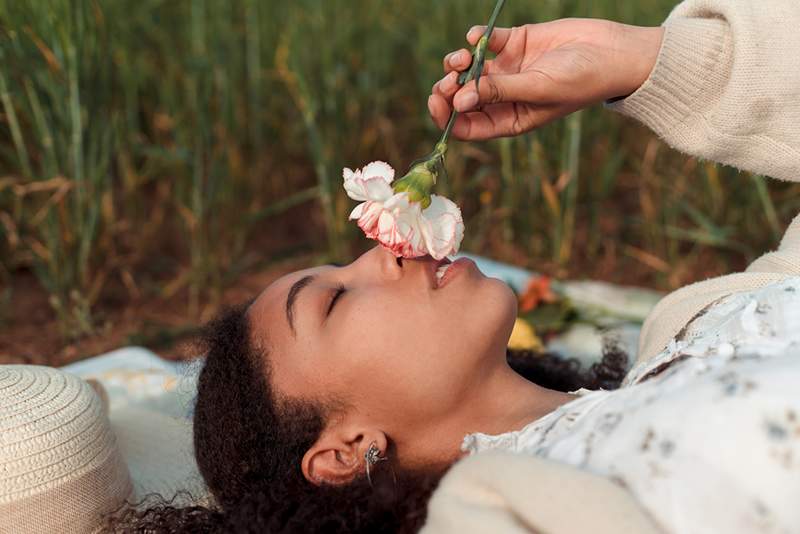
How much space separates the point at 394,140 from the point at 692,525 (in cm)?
298

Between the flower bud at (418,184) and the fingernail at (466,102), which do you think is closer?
the flower bud at (418,184)

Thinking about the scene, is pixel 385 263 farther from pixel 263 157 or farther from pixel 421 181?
pixel 263 157

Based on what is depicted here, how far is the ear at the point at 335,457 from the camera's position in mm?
1645

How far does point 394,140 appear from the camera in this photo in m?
4.02

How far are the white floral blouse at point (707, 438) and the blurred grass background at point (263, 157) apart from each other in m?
1.69

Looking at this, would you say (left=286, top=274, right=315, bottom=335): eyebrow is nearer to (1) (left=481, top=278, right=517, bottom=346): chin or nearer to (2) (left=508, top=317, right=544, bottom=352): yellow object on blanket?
(1) (left=481, top=278, right=517, bottom=346): chin

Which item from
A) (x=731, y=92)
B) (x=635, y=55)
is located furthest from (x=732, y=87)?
(x=635, y=55)

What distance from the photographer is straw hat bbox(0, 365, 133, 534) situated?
1.68 meters

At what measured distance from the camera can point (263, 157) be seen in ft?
12.7

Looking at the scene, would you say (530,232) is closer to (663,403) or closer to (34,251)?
(34,251)

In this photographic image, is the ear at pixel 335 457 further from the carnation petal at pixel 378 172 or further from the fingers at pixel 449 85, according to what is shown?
the fingers at pixel 449 85

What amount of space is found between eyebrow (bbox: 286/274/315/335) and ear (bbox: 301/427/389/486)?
0.65 feet

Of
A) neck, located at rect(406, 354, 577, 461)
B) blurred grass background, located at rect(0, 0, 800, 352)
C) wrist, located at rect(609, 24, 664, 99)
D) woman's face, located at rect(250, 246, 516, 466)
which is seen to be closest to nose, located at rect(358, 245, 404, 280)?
woman's face, located at rect(250, 246, 516, 466)

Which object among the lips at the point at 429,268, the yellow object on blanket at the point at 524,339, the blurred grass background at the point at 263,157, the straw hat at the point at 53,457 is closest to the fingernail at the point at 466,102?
the lips at the point at 429,268
